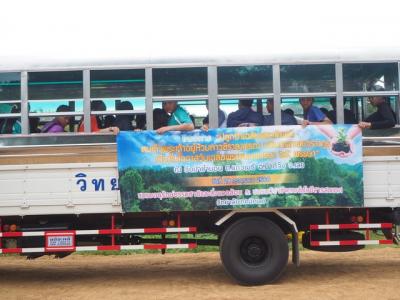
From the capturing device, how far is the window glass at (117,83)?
8086 mm

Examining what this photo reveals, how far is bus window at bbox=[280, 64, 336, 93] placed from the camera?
26.6 feet

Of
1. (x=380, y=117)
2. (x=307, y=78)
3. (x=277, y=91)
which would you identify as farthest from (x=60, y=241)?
(x=380, y=117)

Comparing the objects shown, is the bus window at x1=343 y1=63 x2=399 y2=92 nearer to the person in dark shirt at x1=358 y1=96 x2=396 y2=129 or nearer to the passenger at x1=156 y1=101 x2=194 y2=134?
the person in dark shirt at x1=358 y1=96 x2=396 y2=129

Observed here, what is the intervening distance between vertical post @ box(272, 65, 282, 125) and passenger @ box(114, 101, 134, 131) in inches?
78.3

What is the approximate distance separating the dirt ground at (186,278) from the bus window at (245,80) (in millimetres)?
2713

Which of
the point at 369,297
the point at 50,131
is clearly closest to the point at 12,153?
the point at 50,131

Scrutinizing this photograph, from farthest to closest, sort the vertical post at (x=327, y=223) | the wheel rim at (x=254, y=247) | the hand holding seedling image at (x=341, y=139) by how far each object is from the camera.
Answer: the vertical post at (x=327, y=223) → the wheel rim at (x=254, y=247) → the hand holding seedling image at (x=341, y=139)

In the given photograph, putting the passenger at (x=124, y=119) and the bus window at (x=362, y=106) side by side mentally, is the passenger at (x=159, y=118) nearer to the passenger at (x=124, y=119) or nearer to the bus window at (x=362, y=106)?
the passenger at (x=124, y=119)

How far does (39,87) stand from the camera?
8.06 meters

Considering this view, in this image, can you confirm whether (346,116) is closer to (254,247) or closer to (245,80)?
(245,80)

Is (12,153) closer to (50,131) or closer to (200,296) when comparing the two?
(50,131)

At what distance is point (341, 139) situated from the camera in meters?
7.92

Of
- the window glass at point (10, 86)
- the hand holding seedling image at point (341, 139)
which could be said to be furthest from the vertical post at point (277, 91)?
the window glass at point (10, 86)

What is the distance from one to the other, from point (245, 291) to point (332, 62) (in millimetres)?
3351
